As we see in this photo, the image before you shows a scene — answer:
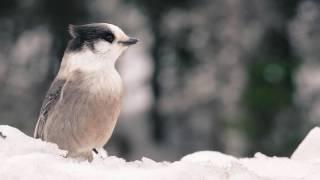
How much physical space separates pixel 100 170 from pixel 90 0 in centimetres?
900

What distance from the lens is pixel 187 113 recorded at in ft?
41.2

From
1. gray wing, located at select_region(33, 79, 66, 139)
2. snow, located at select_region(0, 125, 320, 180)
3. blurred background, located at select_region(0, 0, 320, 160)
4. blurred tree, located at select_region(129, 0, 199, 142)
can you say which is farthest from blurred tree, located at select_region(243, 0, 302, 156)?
snow, located at select_region(0, 125, 320, 180)

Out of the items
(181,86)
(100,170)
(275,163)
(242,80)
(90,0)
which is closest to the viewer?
(100,170)

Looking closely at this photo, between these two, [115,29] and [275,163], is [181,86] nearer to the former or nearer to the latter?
[115,29]

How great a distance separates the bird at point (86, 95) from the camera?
12.2 feet

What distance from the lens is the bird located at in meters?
3.71

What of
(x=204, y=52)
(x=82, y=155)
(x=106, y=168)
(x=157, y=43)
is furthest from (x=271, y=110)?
(x=106, y=168)

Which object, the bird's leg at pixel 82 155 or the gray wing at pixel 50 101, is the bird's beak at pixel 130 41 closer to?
the gray wing at pixel 50 101

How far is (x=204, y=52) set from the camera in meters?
11.5

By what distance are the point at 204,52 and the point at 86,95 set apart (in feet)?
25.6

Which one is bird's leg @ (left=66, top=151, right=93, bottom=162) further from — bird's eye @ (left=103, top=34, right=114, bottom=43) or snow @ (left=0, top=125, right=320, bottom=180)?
snow @ (left=0, top=125, right=320, bottom=180)

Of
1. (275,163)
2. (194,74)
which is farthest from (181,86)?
(275,163)

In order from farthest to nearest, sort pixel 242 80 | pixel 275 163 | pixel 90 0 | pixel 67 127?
pixel 90 0, pixel 242 80, pixel 67 127, pixel 275 163

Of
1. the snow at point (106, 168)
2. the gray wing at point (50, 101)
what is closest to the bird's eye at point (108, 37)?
the gray wing at point (50, 101)
